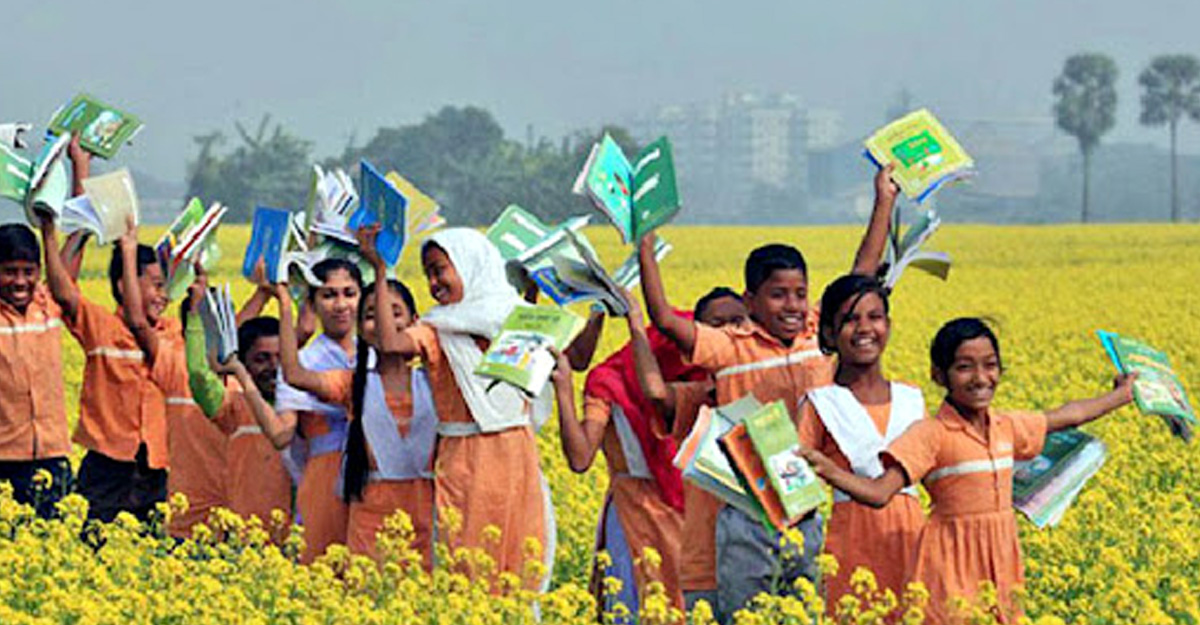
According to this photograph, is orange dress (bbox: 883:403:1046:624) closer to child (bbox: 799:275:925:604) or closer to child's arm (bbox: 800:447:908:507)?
child's arm (bbox: 800:447:908:507)

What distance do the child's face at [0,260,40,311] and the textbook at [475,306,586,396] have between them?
10.5ft

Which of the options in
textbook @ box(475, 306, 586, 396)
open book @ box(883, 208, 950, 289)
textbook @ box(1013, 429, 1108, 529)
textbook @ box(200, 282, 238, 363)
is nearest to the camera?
textbook @ box(475, 306, 586, 396)

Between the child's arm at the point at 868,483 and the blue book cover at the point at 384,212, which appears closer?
the child's arm at the point at 868,483

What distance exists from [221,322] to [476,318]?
107 centimetres

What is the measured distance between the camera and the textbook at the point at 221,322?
7.91m

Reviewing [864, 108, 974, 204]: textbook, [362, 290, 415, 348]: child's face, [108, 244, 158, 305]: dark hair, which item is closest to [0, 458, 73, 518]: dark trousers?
[108, 244, 158, 305]: dark hair

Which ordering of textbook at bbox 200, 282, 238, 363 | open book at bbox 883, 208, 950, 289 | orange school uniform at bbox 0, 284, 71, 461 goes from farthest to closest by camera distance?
orange school uniform at bbox 0, 284, 71, 461 < textbook at bbox 200, 282, 238, 363 < open book at bbox 883, 208, 950, 289

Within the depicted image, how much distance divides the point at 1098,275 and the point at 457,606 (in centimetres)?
2789

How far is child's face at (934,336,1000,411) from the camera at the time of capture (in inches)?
256

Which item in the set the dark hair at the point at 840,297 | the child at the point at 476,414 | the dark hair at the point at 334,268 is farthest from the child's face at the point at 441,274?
the dark hair at the point at 840,297

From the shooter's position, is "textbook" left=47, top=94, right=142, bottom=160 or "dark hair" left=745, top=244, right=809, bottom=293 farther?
"textbook" left=47, top=94, right=142, bottom=160

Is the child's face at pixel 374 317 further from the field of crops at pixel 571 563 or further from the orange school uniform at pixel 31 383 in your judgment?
the orange school uniform at pixel 31 383

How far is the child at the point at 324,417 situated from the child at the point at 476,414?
54cm

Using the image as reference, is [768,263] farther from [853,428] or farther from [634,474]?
[634,474]
